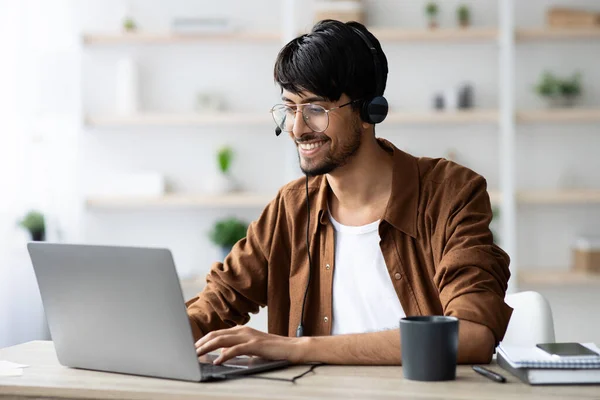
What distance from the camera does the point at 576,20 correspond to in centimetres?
417

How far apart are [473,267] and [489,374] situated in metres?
0.31

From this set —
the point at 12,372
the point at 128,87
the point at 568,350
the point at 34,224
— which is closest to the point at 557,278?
the point at 128,87

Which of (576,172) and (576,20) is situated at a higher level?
(576,20)

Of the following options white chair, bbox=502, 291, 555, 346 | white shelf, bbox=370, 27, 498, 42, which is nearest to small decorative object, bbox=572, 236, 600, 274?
white shelf, bbox=370, 27, 498, 42

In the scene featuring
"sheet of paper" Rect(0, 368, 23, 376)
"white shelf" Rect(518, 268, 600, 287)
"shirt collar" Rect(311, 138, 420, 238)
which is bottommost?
"white shelf" Rect(518, 268, 600, 287)

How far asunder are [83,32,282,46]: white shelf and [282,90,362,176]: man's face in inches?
95.2

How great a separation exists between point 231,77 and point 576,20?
178 centimetres

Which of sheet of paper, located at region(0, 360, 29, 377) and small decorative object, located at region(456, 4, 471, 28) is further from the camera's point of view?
small decorative object, located at region(456, 4, 471, 28)

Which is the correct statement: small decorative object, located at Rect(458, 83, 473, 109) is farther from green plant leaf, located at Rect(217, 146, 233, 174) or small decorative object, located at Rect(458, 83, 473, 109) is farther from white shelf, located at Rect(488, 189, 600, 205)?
green plant leaf, located at Rect(217, 146, 233, 174)

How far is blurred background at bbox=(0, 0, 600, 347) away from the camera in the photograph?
13.7ft

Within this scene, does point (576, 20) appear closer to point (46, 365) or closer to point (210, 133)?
point (210, 133)

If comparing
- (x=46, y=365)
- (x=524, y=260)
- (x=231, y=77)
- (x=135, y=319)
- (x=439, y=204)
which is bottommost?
(x=524, y=260)

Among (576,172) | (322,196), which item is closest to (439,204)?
(322,196)

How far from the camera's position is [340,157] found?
77.2 inches
